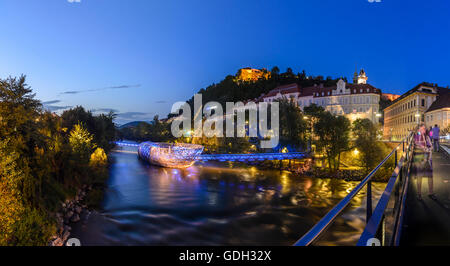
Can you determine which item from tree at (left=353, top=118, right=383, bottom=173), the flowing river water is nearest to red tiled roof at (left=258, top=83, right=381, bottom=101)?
tree at (left=353, top=118, right=383, bottom=173)

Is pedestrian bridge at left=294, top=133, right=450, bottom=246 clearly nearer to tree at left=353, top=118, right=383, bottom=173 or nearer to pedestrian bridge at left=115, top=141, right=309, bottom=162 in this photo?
tree at left=353, top=118, right=383, bottom=173

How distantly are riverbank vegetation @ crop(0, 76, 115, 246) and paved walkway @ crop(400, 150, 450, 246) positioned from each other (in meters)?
13.0

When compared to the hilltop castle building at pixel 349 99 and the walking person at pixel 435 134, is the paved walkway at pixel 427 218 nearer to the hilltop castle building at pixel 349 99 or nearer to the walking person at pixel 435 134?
the walking person at pixel 435 134

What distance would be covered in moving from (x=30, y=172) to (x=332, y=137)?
105 ft

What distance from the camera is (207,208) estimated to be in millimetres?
20891

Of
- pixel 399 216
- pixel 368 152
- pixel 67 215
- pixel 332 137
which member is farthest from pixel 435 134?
pixel 332 137

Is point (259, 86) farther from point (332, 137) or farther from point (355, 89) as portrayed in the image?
point (332, 137)

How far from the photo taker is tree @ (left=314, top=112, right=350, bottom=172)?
1388 inches

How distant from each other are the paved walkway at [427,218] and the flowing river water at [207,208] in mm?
9873

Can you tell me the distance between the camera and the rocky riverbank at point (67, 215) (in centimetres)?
1312

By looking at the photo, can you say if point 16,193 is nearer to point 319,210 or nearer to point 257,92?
point 319,210
